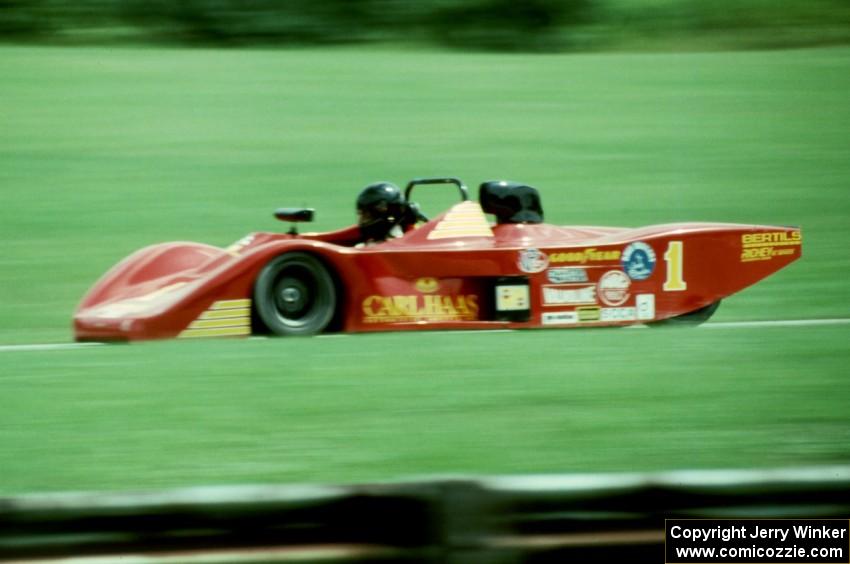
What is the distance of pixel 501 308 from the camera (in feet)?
28.3

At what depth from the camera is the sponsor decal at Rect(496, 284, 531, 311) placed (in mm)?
8633

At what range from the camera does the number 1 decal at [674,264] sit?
29.3ft

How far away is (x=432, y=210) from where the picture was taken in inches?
565

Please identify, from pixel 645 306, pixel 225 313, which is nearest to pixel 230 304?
pixel 225 313

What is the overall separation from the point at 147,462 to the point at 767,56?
1853cm

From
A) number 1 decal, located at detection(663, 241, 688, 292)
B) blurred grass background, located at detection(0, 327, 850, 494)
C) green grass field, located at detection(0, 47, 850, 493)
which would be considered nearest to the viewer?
blurred grass background, located at detection(0, 327, 850, 494)

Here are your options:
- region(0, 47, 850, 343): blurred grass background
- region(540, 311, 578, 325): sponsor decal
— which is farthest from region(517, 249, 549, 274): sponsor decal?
region(0, 47, 850, 343): blurred grass background

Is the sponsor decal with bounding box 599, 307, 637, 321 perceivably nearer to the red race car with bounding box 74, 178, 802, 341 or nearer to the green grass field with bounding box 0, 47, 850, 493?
the red race car with bounding box 74, 178, 802, 341

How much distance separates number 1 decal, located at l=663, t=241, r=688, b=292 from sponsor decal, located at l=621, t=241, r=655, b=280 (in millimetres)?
137

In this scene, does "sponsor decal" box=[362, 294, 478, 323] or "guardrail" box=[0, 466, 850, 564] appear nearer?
"guardrail" box=[0, 466, 850, 564]

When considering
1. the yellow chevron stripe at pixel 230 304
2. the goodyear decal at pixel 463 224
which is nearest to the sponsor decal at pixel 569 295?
the goodyear decal at pixel 463 224

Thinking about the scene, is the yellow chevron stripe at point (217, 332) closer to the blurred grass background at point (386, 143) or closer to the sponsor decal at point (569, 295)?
the blurred grass background at point (386, 143)

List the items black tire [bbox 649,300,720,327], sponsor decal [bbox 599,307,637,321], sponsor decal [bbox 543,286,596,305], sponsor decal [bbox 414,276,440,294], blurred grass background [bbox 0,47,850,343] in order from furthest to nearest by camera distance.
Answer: blurred grass background [bbox 0,47,850,343], black tire [bbox 649,300,720,327], sponsor decal [bbox 599,307,637,321], sponsor decal [bbox 543,286,596,305], sponsor decal [bbox 414,276,440,294]

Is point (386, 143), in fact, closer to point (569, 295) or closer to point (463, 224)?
point (463, 224)
